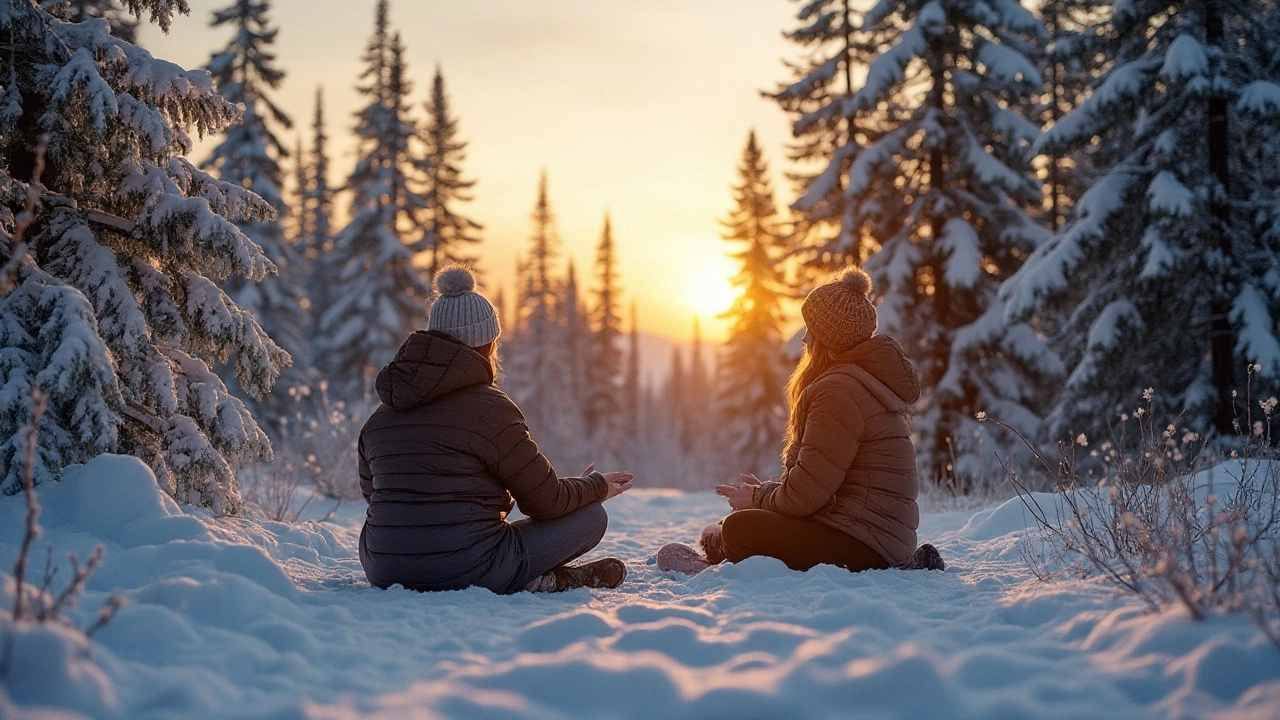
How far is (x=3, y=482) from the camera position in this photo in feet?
12.8

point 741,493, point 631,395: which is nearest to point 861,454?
point 741,493

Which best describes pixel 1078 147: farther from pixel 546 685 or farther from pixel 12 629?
pixel 12 629

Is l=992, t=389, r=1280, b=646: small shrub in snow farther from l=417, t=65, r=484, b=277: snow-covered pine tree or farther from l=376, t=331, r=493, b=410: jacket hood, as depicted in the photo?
l=417, t=65, r=484, b=277: snow-covered pine tree

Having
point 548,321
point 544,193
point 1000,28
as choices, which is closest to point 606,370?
point 548,321

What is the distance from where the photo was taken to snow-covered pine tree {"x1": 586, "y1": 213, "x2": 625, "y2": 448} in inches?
1651

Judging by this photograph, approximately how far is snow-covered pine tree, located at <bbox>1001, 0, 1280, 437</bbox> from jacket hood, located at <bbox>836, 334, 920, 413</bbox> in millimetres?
6754

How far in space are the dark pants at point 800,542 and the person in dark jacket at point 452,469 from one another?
1.20 metres

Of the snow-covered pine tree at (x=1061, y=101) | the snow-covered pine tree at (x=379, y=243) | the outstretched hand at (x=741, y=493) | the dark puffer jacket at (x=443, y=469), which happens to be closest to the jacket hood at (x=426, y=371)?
the dark puffer jacket at (x=443, y=469)

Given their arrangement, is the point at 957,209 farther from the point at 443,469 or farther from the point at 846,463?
the point at 443,469

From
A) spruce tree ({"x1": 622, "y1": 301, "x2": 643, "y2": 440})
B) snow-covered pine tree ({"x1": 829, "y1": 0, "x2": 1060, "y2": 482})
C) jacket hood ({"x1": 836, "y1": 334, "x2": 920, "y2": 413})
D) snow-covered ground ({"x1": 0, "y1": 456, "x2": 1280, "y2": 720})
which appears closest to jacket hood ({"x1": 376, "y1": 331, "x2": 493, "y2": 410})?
snow-covered ground ({"x1": 0, "y1": 456, "x2": 1280, "y2": 720})

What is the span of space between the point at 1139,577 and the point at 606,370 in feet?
130

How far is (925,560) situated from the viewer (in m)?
4.58

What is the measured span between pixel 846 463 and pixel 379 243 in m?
22.1

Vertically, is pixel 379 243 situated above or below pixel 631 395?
above
